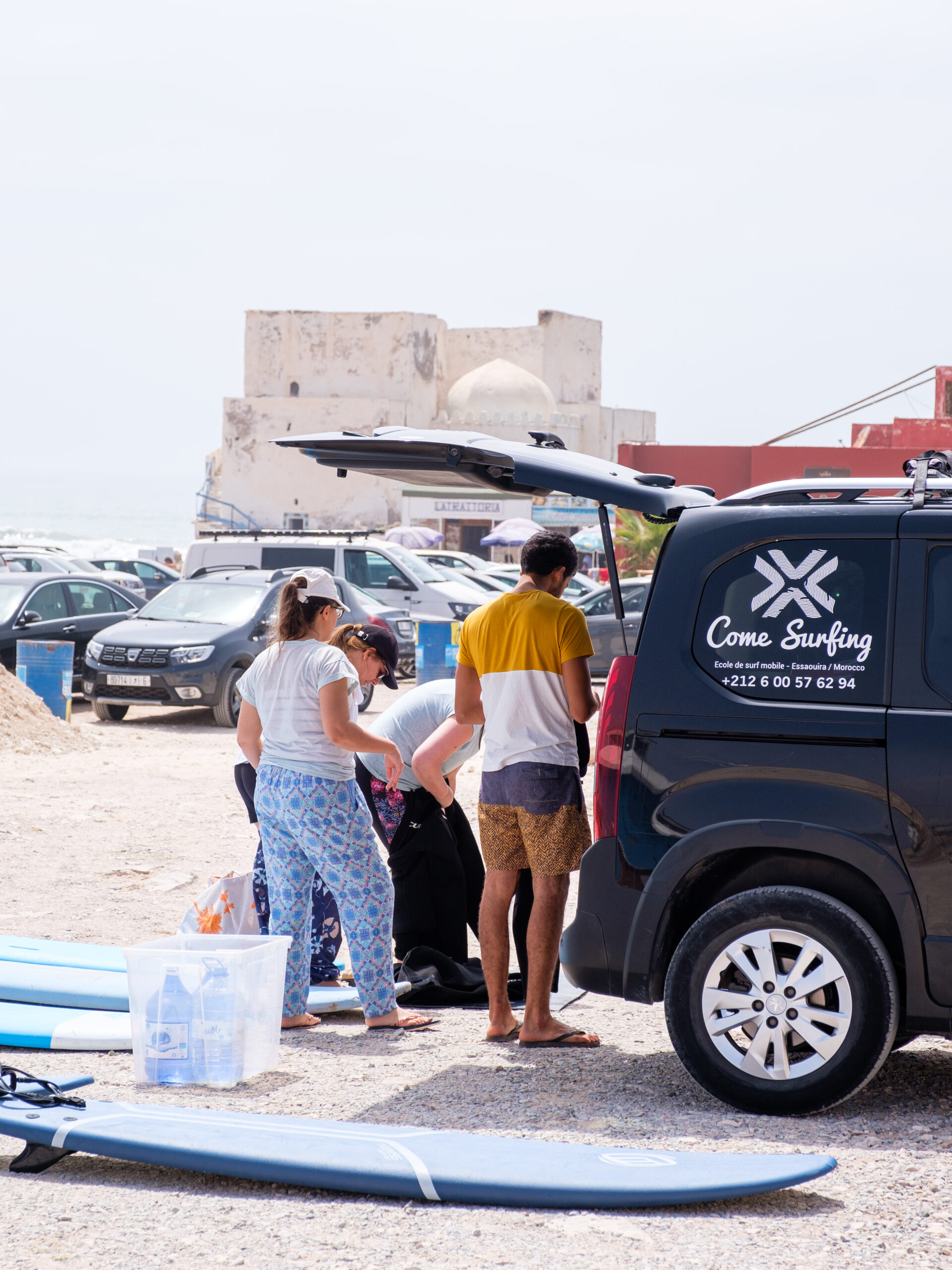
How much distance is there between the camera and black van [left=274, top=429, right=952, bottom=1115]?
13.6 feet

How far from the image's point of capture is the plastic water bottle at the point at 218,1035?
4.54 metres

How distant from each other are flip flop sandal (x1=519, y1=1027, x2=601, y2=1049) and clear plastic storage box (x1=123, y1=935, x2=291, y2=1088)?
99 cm

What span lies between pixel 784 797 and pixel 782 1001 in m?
0.59

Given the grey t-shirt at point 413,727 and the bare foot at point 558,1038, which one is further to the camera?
the grey t-shirt at point 413,727

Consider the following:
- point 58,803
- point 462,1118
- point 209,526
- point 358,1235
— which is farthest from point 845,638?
point 209,526

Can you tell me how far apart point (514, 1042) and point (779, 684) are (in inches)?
67.2

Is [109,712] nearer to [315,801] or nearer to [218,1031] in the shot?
[315,801]

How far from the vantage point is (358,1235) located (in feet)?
11.2

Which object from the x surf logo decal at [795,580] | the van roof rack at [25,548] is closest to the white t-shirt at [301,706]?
the x surf logo decal at [795,580]

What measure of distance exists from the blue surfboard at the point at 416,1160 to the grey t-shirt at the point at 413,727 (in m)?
1.93

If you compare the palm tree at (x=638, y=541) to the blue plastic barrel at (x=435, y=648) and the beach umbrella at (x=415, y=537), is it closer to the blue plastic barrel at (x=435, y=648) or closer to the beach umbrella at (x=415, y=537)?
the beach umbrella at (x=415, y=537)

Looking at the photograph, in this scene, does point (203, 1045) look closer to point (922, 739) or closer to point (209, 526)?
point (922, 739)

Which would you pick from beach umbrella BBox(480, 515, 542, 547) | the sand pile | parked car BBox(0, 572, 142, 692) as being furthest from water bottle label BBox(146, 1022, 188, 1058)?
beach umbrella BBox(480, 515, 542, 547)

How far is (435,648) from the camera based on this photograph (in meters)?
14.9
